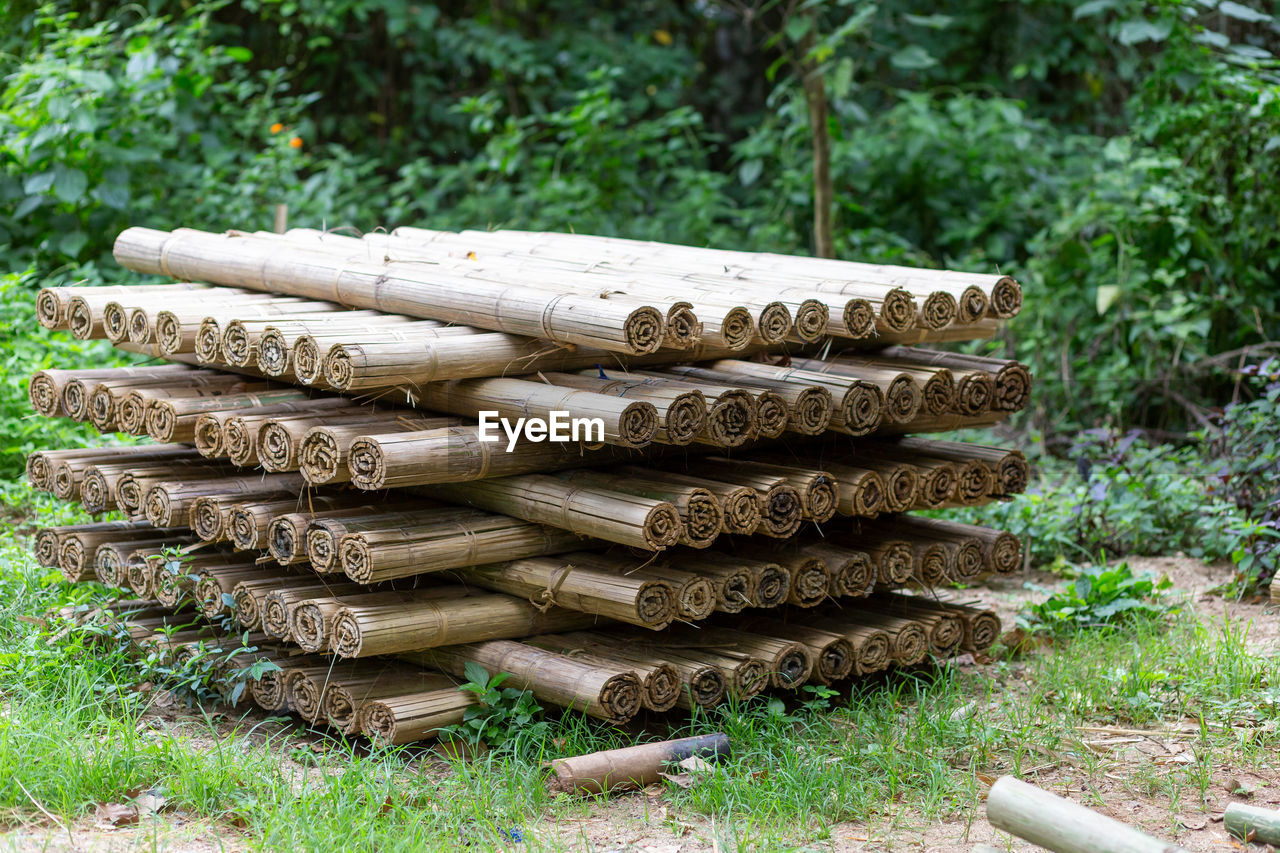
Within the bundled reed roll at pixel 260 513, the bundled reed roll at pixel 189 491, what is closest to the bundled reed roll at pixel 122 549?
the bundled reed roll at pixel 189 491

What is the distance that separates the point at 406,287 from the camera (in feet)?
15.1

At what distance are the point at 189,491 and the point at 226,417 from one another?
48cm

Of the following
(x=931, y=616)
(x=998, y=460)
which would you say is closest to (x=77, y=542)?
(x=931, y=616)

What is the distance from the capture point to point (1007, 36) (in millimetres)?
12234

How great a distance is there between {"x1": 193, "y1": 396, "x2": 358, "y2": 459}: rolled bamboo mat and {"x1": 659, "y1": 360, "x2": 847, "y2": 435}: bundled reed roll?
49.2 inches

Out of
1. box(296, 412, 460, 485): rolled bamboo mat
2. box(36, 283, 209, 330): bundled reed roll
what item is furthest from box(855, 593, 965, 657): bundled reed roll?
box(36, 283, 209, 330): bundled reed roll

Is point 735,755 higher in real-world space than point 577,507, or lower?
lower

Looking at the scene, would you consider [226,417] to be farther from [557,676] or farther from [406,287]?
[557,676]

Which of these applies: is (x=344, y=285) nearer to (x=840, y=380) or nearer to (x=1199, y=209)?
(x=840, y=380)

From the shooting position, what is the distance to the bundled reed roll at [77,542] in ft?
17.0

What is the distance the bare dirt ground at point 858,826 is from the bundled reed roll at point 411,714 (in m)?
0.14

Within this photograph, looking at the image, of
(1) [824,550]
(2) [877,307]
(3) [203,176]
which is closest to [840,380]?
(2) [877,307]

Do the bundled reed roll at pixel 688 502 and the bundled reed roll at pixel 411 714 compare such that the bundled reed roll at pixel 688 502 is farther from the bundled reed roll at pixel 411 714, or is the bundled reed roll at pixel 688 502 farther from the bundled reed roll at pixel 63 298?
the bundled reed roll at pixel 63 298

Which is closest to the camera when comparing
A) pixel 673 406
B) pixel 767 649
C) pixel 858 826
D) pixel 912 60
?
pixel 858 826
